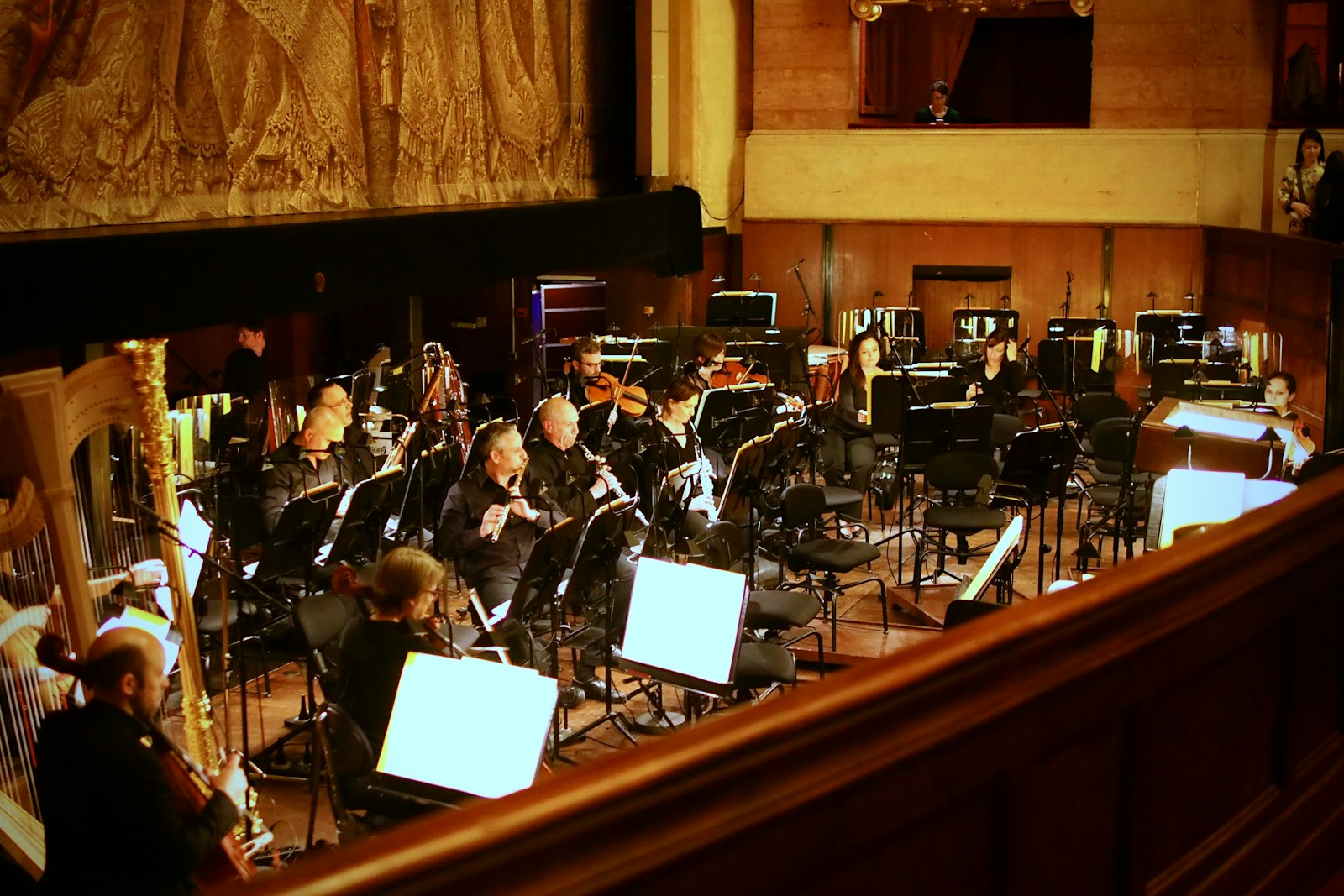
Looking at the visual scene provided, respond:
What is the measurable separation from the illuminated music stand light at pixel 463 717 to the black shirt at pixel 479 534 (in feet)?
8.11

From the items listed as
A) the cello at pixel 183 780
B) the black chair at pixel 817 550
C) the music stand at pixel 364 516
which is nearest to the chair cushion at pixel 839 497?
the black chair at pixel 817 550

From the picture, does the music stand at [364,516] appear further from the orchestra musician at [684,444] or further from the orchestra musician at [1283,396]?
the orchestra musician at [1283,396]

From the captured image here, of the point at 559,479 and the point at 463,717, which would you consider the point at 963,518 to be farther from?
the point at 463,717

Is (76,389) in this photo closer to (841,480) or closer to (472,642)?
(472,642)

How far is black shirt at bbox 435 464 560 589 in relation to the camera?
21.5ft

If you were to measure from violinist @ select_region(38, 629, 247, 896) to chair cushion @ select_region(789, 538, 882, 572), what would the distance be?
447 centimetres

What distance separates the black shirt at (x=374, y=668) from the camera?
4387 mm

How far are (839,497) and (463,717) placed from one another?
4.67 m

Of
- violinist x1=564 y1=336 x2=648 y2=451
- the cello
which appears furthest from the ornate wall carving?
the cello

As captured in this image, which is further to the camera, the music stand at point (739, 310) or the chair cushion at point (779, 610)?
the music stand at point (739, 310)

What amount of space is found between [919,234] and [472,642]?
1104cm

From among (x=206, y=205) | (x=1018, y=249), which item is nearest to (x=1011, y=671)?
(x=206, y=205)

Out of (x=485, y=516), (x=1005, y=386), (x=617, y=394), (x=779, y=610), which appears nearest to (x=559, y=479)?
(x=485, y=516)

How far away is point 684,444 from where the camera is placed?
7.96m
